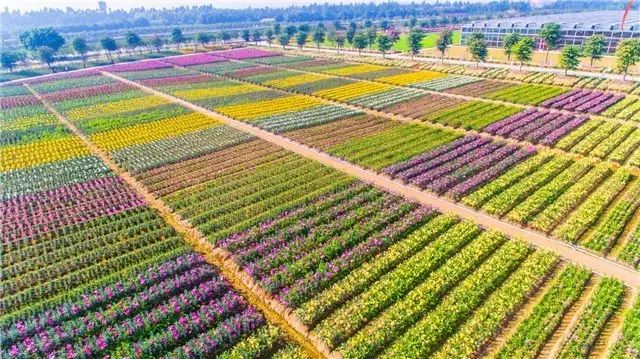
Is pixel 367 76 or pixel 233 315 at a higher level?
pixel 367 76

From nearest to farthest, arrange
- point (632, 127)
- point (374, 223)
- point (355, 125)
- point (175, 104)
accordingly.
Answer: point (374, 223), point (632, 127), point (355, 125), point (175, 104)

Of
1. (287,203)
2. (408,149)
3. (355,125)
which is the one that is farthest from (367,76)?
(287,203)

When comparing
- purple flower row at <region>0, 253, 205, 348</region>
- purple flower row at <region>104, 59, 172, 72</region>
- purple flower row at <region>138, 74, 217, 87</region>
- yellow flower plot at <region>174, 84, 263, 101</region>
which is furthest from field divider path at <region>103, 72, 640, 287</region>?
purple flower row at <region>104, 59, 172, 72</region>

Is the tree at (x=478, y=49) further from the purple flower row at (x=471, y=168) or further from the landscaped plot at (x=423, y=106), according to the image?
the purple flower row at (x=471, y=168)

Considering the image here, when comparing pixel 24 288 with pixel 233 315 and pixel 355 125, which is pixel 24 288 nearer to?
pixel 233 315

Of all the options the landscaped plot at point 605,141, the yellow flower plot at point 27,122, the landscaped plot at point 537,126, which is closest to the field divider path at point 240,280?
the yellow flower plot at point 27,122

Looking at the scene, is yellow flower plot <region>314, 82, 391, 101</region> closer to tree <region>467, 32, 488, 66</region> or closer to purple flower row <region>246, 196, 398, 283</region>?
tree <region>467, 32, 488, 66</region>
